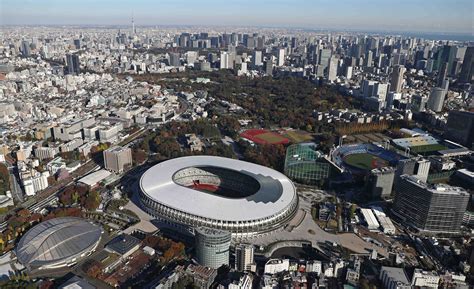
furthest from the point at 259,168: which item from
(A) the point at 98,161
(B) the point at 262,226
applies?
(A) the point at 98,161

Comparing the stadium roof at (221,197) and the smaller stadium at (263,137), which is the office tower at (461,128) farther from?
the stadium roof at (221,197)

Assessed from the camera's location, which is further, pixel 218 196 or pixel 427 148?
pixel 427 148

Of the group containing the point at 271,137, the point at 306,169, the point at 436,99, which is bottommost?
the point at 271,137

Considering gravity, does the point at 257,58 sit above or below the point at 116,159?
above

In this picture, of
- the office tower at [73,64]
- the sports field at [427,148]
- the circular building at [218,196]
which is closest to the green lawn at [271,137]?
the circular building at [218,196]

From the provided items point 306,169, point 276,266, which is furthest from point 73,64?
point 276,266

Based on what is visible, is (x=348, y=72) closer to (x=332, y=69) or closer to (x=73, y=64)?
(x=332, y=69)
